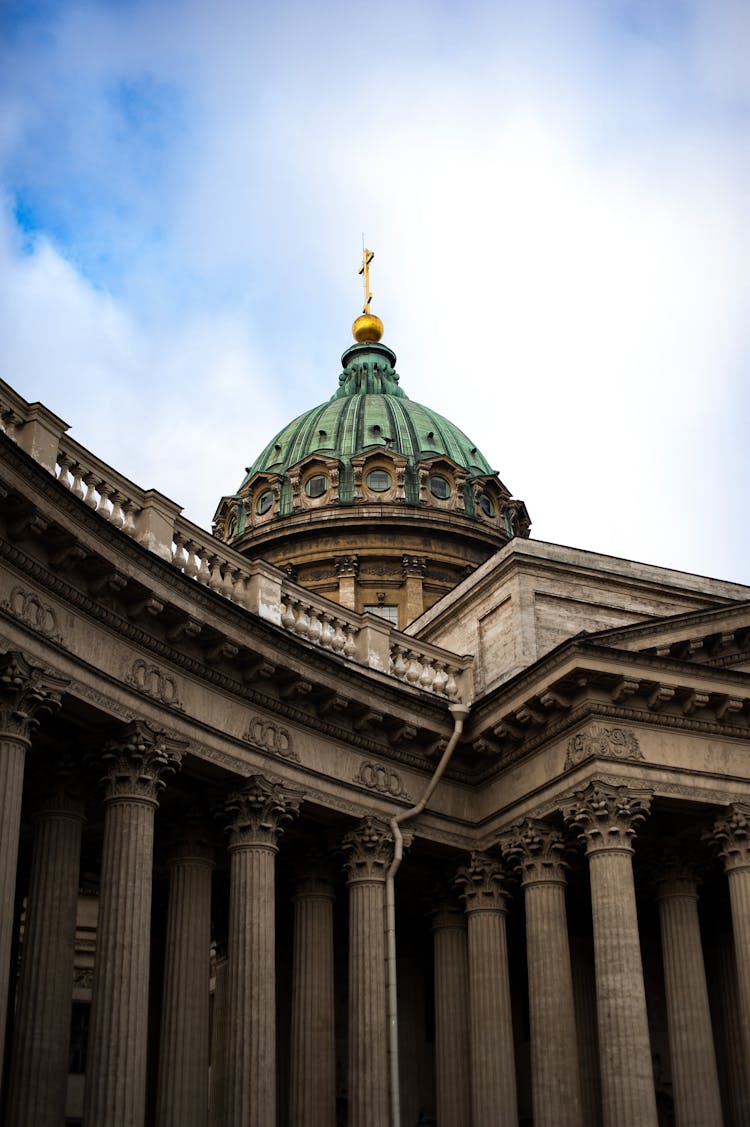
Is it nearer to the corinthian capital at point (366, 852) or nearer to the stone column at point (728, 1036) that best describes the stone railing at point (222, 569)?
the corinthian capital at point (366, 852)

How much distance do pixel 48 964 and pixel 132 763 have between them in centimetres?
310

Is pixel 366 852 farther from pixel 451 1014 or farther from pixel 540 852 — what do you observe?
pixel 451 1014

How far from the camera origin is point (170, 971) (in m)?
23.1

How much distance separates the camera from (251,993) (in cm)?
2212

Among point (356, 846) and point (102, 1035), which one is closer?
point (102, 1035)

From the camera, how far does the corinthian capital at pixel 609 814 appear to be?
79.8 ft

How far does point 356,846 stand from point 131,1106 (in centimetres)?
711

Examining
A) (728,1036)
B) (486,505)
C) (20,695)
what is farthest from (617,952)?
(486,505)

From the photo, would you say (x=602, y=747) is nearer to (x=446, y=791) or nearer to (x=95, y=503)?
(x=446, y=791)

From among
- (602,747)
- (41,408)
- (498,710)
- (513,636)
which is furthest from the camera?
(513,636)

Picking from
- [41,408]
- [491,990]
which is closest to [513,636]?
[491,990]

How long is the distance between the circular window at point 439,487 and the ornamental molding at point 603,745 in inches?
1257

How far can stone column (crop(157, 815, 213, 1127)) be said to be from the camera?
874 inches

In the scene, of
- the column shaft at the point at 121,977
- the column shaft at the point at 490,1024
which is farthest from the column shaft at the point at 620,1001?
the column shaft at the point at 121,977
